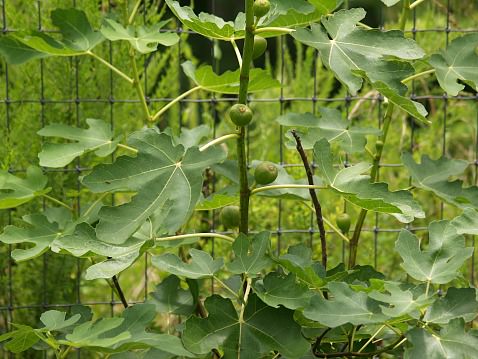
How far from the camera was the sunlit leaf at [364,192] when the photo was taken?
1.70 metres

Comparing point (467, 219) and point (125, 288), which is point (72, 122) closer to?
point (125, 288)

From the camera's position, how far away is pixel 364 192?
1.78m

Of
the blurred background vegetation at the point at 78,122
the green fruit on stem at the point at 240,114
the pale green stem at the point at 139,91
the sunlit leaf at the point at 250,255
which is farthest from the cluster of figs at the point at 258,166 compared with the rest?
the blurred background vegetation at the point at 78,122

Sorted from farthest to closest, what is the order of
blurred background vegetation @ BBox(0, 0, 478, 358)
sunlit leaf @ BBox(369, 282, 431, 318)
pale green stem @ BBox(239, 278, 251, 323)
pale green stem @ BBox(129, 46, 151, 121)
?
1. blurred background vegetation @ BBox(0, 0, 478, 358)
2. pale green stem @ BBox(129, 46, 151, 121)
3. pale green stem @ BBox(239, 278, 251, 323)
4. sunlit leaf @ BBox(369, 282, 431, 318)

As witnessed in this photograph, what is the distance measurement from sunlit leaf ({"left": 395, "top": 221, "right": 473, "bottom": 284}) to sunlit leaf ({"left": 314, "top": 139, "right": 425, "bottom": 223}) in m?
0.05

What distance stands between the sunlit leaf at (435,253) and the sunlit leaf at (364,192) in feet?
0.16

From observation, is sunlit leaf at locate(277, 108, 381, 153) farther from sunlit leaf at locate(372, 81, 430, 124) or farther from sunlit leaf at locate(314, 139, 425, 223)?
sunlit leaf at locate(372, 81, 430, 124)

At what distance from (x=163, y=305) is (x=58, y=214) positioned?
376mm

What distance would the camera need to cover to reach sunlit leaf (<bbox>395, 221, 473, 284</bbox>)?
Answer: 1.72 m

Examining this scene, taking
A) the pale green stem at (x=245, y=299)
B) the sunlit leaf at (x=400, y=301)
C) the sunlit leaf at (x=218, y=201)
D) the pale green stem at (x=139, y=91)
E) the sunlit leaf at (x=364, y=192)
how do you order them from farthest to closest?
the pale green stem at (x=139, y=91) → the sunlit leaf at (x=218, y=201) → the pale green stem at (x=245, y=299) → the sunlit leaf at (x=364, y=192) → the sunlit leaf at (x=400, y=301)

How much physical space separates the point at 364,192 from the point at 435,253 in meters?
0.16

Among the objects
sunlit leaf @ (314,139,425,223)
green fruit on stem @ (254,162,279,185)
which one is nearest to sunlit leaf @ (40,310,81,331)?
green fruit on stem @ (254,162,279,185)

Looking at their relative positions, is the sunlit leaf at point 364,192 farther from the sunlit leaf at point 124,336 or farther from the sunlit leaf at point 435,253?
the sunlit leaf at point 124,336

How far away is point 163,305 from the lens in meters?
2.00
